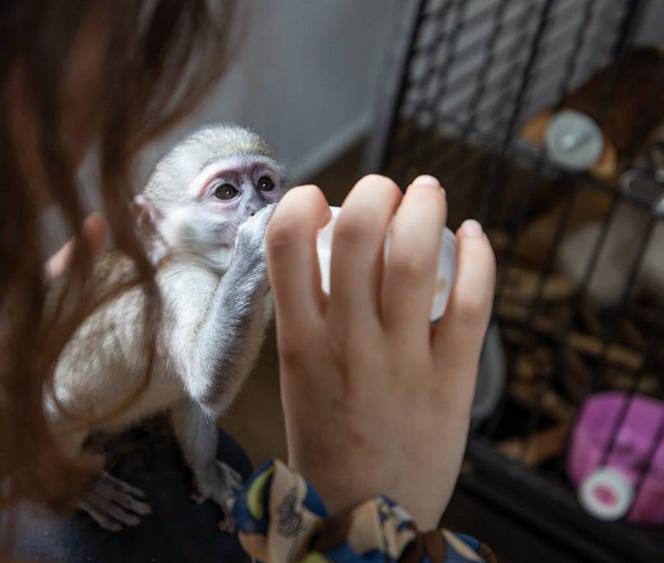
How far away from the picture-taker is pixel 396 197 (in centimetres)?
33

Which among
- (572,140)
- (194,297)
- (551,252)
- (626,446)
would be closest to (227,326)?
(194,297)

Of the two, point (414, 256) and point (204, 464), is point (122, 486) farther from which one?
point (414, 256)

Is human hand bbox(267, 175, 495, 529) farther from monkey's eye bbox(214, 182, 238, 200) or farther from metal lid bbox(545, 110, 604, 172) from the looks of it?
metal lid bbox(545, 110, 604, 172)

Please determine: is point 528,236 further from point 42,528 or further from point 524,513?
point 42,528

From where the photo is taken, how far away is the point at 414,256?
0.32m

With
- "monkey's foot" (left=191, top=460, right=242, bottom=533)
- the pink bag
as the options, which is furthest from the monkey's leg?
the pink bag

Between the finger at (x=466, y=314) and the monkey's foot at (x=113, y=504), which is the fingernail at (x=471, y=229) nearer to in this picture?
the finger at (x=466, y=314)

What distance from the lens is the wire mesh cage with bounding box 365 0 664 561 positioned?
2.73ft

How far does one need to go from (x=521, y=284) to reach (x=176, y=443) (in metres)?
0.74

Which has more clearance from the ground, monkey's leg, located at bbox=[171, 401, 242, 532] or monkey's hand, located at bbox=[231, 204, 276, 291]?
monkey's hand, located at bbox=[231, 204, 276, 291]

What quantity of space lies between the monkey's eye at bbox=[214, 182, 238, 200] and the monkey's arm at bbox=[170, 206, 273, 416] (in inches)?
0.5

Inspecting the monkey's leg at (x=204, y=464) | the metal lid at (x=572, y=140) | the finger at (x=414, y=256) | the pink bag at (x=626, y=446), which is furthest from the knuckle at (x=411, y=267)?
the pink bag at (x=626, y=446)

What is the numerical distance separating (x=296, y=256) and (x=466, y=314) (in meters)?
0.08

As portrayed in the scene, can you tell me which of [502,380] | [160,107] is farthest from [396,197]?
[502,380]
